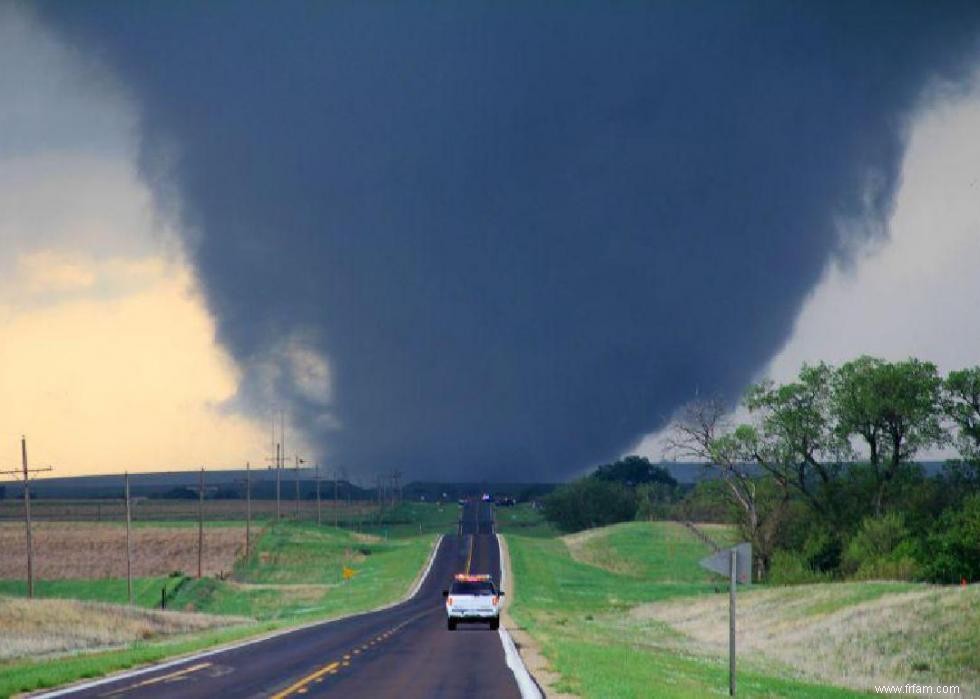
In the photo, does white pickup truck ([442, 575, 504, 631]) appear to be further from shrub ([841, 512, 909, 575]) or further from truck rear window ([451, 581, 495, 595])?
shrub ([841, 512, 909, 575])

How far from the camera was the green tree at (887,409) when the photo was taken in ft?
348

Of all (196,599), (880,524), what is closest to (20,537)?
(196,599)

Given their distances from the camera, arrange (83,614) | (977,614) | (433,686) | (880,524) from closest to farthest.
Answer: (433,686) < (977,614) < (83,614) < (880,524)

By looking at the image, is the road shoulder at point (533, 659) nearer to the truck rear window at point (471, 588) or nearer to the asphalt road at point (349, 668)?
the asphalt road at point (349, 668)

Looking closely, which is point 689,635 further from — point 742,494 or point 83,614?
point 742,494

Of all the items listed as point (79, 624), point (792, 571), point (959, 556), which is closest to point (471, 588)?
point (79, 624)

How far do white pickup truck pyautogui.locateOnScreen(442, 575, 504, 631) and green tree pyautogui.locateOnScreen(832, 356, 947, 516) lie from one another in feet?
196

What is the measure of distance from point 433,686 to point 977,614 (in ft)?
96.4

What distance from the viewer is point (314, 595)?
384 feet

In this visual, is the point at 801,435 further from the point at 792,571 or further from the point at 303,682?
the point at 303,682

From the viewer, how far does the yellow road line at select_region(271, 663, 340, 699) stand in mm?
26844

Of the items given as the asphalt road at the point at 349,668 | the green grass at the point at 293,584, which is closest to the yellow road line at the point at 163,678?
the asphalt road at the point at 349,668

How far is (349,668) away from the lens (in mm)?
34250

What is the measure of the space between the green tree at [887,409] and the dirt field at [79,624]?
54.6 metres
